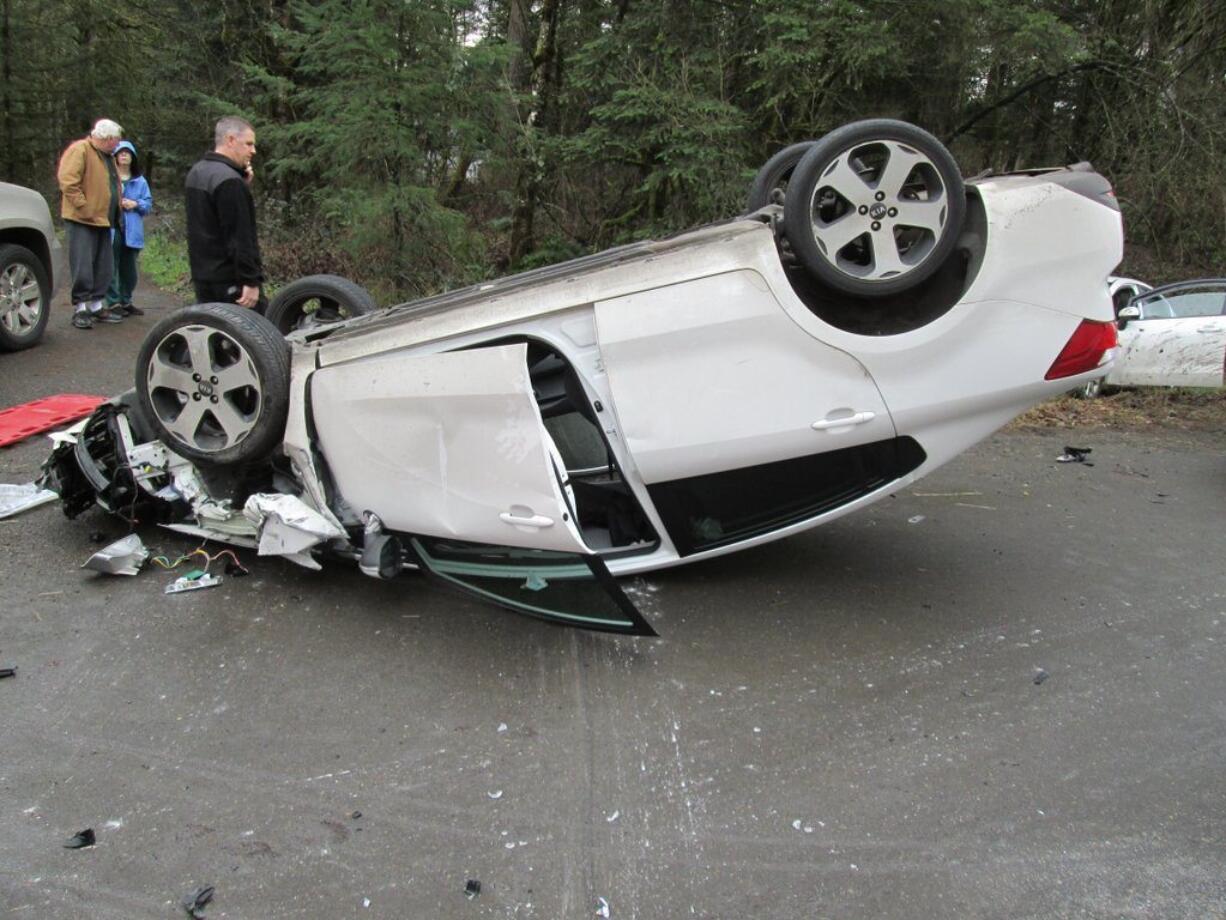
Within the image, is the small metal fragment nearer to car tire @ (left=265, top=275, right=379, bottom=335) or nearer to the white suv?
car tire @ (left=265, top=275, right=379, bottom=335)

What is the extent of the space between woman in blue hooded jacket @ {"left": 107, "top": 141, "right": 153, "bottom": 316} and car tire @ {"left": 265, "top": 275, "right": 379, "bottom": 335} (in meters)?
4.30

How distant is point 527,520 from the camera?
3.34 m

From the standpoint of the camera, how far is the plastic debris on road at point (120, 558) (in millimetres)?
4027

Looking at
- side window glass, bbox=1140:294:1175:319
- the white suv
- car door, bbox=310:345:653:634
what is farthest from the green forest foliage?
car door, bbox=310:345:653:634

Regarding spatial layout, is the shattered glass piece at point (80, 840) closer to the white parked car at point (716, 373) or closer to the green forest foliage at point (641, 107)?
the white parked car at point (716, 373)

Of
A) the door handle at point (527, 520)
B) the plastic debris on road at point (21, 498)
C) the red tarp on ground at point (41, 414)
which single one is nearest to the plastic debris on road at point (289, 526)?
the door handle at point (527, 520)

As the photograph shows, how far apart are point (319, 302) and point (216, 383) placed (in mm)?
1411

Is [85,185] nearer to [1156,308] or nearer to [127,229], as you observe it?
[127,229]

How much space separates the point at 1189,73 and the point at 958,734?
42.8 feet

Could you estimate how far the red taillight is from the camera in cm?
342

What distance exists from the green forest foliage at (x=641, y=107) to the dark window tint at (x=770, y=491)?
670cm

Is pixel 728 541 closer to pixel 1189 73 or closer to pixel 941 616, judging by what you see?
pixel 941 616

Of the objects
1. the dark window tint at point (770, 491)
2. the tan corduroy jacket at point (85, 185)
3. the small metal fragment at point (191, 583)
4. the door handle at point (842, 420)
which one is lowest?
the small metal fragment at point (191, 583)

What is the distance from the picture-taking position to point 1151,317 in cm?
955
